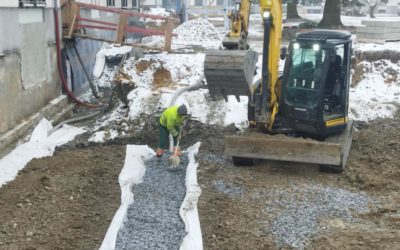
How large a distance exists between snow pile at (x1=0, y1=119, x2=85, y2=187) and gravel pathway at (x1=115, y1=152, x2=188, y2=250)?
2602mm

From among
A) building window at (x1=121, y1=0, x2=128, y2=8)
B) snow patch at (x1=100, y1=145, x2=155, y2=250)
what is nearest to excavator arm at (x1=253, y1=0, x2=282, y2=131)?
snow patch at (x1=100, y1=145, x2=155, y2=250)

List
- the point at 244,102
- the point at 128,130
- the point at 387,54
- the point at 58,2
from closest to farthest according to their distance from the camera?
the point at 128,130 < the point at 244,102 < the point at 58,2 < the point at 387,54

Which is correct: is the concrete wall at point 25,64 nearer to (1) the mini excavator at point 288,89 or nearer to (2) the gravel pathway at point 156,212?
(2) the gravel pathway at point 156,212

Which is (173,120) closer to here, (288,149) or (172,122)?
(172,122)

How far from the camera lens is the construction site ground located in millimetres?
6957

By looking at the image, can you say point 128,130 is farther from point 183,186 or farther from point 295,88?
point 295,88

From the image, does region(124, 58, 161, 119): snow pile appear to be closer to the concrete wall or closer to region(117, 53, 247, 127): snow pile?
region(117, 53, 247, 127): snow pile

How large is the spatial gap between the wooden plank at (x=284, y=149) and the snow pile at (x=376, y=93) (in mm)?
5277

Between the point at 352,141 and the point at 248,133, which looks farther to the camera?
the point at 352,141

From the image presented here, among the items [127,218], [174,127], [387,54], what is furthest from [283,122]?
[387,54]

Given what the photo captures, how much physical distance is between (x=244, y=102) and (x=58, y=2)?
6.48m

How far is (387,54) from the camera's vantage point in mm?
16875

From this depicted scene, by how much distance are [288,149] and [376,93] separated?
7.37 m

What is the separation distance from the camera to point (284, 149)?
358 inches
